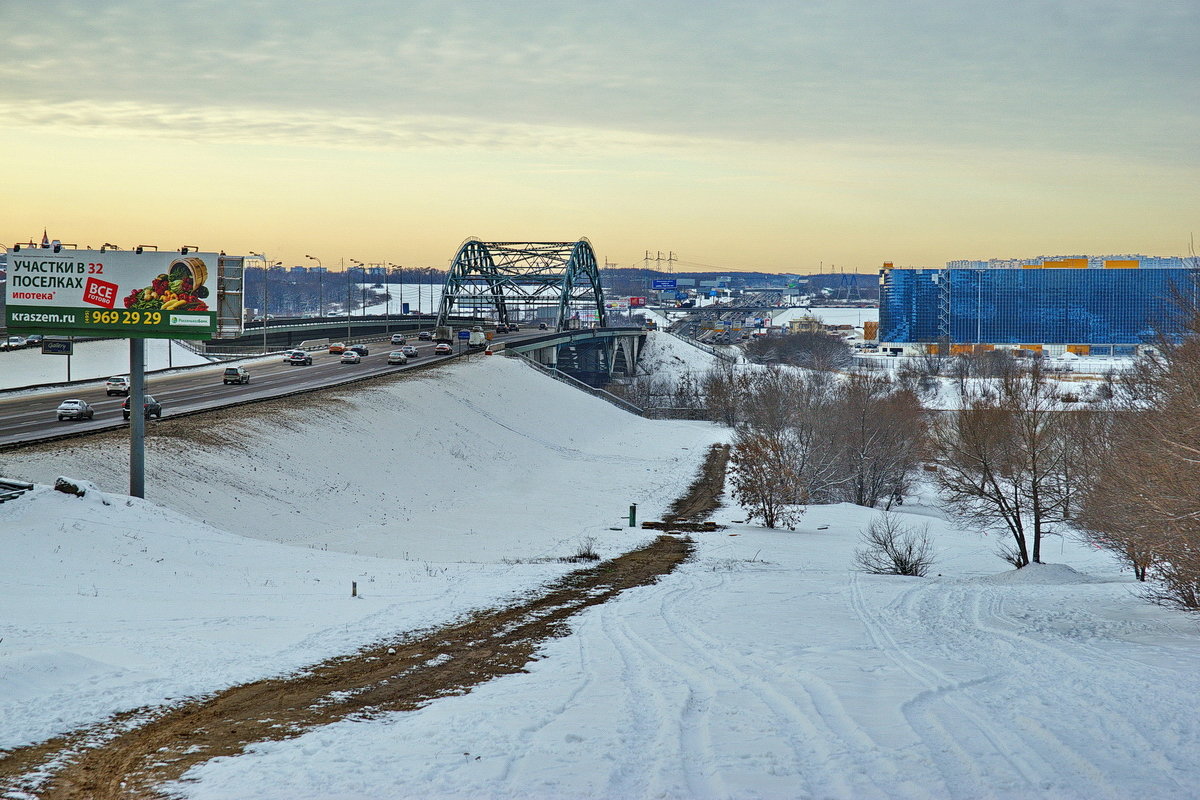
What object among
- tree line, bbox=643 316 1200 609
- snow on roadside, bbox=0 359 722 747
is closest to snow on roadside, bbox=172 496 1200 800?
tree line, bbox=643 316 1200 609

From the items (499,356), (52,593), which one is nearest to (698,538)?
(52,593)

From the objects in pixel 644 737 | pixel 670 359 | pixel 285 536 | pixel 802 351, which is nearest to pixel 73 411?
pixel 285 536

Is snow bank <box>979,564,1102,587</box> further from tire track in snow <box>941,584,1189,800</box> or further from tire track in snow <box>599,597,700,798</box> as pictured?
tire track in snow <box>599,597,700,798</box>

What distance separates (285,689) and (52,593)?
24.4 feet

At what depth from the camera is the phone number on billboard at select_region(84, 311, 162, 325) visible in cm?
3056

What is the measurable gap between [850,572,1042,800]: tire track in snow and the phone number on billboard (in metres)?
25.5

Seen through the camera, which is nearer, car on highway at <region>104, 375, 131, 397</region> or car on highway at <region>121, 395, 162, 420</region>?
car on highway at <region>121, 395, 162, 420</region>

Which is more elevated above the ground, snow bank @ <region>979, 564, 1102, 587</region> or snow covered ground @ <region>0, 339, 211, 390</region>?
snow covered ground @ <region>0, 339, 211, 390</region>

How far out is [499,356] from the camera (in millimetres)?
95812

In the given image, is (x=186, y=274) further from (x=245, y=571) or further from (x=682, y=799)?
(x=682, y=799)

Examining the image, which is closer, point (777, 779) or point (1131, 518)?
point (777, 779)

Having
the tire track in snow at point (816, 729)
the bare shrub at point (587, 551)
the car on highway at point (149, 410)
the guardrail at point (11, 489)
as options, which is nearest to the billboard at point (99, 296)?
the guardrail at point (11, 489)

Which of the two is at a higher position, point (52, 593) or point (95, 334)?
point (95, 334)

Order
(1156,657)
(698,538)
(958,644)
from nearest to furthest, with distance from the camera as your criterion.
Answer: (1156,657) → (958,644) → (698,538)
